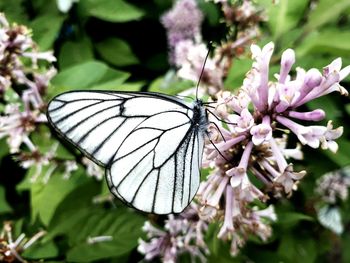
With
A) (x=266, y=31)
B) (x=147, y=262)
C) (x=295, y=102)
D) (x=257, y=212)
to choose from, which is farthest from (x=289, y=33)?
(x=147, y=262)

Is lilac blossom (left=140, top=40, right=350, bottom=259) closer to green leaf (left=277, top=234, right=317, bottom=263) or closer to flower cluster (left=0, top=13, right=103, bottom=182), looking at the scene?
flower cluster (left=0, top=13, right=103, bottom=182)

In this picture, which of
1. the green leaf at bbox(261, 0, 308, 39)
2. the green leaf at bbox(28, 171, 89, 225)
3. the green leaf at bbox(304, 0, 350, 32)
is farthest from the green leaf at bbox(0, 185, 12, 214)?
the green leaf at bbox(304, 0, 350, 32)

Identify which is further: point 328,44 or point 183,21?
point 183,21

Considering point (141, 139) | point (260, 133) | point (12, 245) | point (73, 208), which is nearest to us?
point (260, 133)

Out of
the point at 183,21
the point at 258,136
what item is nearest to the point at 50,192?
the point at 183,21

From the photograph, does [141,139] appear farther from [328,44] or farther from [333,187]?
[333,187]

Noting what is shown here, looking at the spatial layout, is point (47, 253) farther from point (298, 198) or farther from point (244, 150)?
point (298, 198)
